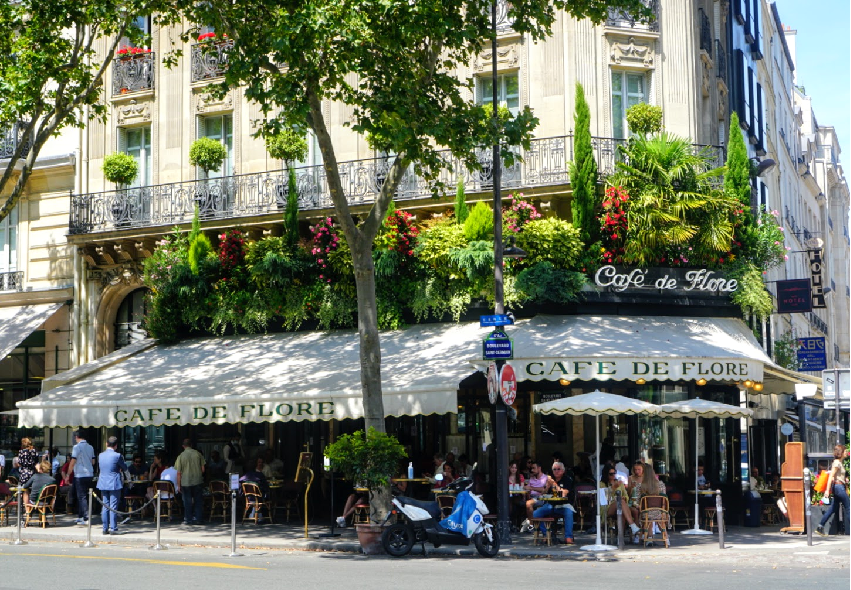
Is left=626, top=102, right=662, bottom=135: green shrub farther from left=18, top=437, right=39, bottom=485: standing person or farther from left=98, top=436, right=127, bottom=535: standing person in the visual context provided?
left=18, top=437, right=39, bottom=485: standing person

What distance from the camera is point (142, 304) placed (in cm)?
2545

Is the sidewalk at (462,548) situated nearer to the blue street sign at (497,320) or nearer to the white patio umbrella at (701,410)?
the white patio umbrella at (701,410)

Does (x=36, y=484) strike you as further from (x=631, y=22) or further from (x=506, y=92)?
(x=631, y=22)

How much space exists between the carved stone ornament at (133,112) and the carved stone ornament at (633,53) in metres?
10.8

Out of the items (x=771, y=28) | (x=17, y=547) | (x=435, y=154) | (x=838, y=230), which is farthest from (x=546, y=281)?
(x=838, y=230)

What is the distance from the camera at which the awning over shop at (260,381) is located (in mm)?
18609

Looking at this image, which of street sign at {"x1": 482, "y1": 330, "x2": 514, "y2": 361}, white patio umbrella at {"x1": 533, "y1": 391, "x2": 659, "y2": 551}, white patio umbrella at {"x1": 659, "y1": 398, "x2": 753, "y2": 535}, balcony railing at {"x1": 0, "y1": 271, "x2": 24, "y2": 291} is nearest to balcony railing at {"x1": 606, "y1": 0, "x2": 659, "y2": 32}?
white patio umbrella at {"x1": 659, "y1": 398, "x2": 753, "y2": 535}

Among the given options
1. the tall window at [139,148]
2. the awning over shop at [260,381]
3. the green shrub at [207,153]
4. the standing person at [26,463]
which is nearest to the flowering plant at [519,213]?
the awning over shop at [260,381]

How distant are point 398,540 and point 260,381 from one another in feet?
17.4

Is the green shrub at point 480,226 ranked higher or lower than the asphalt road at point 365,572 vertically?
higher

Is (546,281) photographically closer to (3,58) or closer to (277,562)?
(277,562)

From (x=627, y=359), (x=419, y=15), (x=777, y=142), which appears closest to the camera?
(x=419, y=15)

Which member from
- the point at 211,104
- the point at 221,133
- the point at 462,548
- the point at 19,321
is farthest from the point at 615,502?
the point at 19,321

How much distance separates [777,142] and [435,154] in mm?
20543
